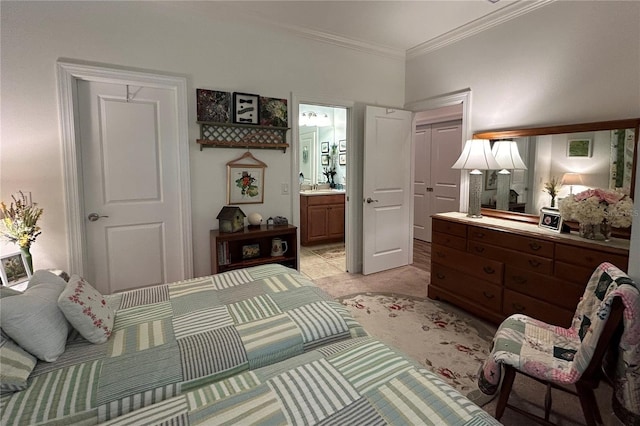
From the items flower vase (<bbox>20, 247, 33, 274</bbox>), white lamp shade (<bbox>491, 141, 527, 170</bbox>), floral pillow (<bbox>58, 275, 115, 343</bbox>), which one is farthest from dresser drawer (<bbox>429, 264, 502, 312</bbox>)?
flower vase (<bbox>20, 247, 33, 274</bbox>)

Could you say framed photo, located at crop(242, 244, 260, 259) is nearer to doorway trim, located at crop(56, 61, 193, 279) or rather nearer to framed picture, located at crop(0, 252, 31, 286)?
doorway trim, located at crop(56, 61, 193, 279)

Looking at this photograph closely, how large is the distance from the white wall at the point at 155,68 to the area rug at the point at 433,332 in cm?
145

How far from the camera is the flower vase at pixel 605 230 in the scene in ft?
7.22

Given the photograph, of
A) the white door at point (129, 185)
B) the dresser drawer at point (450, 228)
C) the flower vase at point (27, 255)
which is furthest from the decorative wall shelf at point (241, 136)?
the dresser drawer at point (450, 228)

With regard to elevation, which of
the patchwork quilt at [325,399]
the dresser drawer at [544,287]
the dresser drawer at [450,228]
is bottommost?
the dresser drawer at [544,287]

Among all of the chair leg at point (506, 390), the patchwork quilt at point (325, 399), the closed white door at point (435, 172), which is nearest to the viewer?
the patchwork quilt at point (325, 399)

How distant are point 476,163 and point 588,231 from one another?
3.44ft

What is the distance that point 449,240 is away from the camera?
3.07 meters

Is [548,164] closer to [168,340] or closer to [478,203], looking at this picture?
[478,203]

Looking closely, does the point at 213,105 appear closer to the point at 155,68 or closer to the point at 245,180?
the point at 155,68

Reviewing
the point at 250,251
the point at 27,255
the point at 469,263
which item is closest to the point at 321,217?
the point at 250,251

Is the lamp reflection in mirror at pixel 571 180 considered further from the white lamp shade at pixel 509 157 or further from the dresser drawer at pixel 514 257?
the dresser drawer at pixel 514 257

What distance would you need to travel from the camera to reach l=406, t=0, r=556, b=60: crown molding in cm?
281

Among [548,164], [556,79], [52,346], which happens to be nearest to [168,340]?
[52,346]
